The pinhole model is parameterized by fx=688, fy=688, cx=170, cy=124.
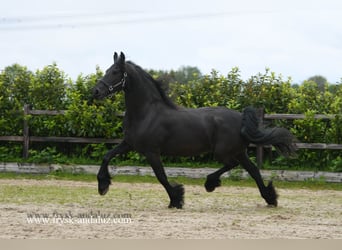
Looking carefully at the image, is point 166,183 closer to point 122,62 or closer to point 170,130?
point 170,130

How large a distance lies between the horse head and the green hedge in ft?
15.6

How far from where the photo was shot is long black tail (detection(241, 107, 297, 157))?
10.4 meters

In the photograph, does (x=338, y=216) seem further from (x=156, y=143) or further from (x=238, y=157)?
(x=156, y=143)

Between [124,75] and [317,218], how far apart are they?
347 centimetres

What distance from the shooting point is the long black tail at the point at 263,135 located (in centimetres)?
1041

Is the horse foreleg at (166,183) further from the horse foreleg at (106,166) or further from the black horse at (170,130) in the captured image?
the horse foreleg at (106,166)

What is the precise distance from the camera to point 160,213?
9.63 metres

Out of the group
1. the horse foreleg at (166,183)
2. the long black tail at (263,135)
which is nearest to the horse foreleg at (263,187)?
the long black tail at (263,135)

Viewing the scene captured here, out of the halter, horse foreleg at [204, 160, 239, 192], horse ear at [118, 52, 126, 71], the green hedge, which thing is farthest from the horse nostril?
the green hedge

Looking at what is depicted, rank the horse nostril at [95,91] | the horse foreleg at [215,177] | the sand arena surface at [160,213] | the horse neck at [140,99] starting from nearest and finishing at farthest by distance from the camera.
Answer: the sand arena surface at [160,213] → the horse nostril at [95,91] → the horse neck at [140,99] → the horse foreleg at [215,177]

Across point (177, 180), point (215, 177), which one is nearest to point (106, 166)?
point (215, 177)

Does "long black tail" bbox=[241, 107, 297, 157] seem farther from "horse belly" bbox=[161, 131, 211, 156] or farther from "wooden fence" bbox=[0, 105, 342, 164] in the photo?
"wooden fence" bbox=[0, 105, 342, 164]

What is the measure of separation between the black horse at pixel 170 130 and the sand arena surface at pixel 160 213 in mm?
532

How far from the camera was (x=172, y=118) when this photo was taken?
34.0 feet
